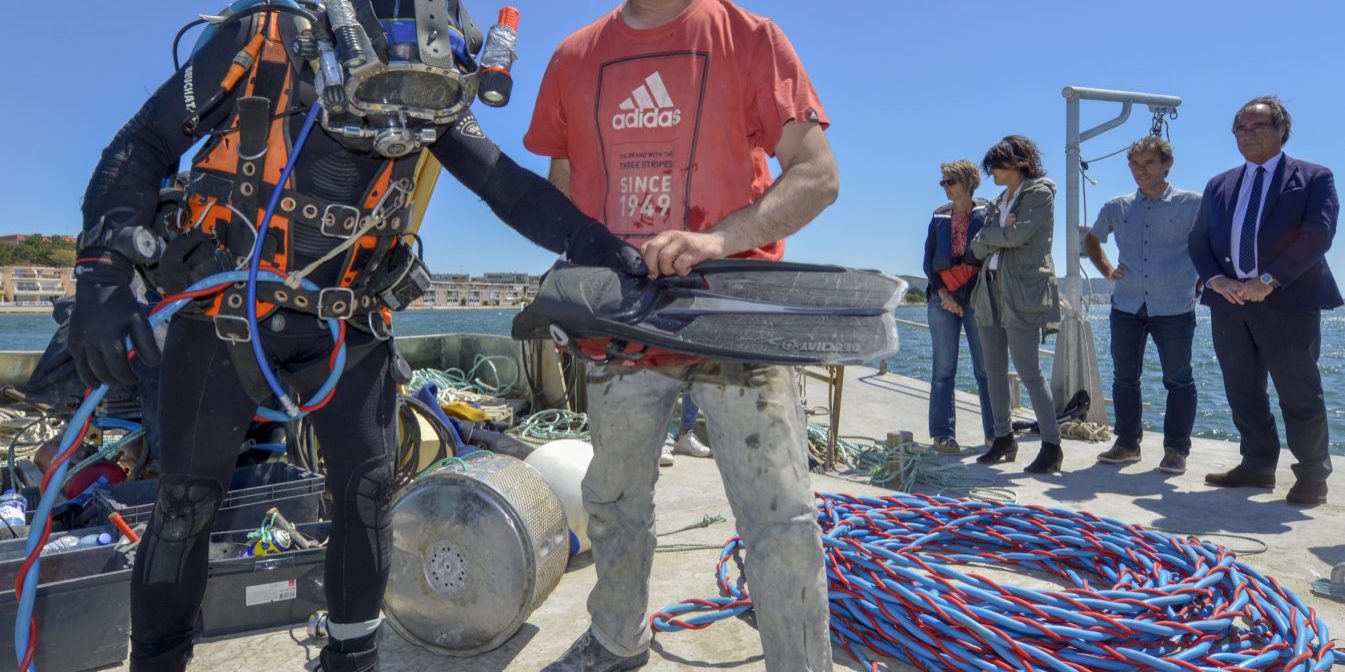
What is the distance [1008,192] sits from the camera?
194 inches

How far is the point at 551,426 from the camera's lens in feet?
19.4

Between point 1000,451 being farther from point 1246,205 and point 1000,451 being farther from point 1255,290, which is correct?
point 1246,205

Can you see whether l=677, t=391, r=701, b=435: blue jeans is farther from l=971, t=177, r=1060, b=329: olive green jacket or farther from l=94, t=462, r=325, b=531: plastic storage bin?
l=94, t=462, r=325, b=531: plastic storage bin

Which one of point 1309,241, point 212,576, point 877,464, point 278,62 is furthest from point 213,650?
point 1309,241

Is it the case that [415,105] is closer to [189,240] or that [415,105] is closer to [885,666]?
[189,240]

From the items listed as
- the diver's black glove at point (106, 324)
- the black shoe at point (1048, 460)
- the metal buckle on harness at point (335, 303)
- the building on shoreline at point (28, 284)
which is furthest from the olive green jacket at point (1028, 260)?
the building on shoreline at point (28, 284)

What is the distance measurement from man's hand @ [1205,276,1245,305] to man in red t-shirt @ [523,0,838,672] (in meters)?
3.40

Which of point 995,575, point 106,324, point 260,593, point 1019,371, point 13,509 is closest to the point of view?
point 106,324

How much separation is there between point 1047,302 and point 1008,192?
724mm

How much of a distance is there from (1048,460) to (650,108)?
3902 mm

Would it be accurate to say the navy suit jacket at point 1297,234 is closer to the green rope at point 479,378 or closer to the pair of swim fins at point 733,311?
the pair of swim fins at point 733,311

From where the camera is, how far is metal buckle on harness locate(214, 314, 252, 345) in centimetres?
184

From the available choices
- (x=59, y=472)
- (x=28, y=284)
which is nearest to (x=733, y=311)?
(x=59, y=472)

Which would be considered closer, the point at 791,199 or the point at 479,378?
the point at 791,199
